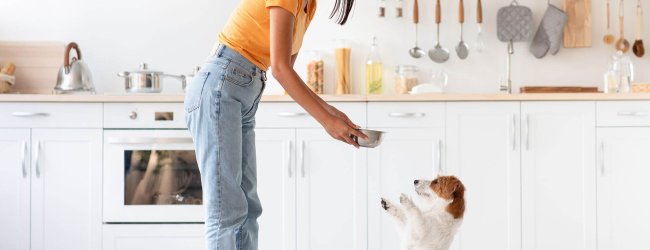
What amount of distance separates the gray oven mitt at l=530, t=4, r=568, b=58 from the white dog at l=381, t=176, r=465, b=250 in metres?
1.97

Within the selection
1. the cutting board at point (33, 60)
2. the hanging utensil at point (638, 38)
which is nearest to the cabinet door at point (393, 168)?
the hanging utensil at point (638, 38)

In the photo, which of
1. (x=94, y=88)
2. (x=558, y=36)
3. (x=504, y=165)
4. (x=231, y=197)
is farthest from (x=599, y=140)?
(x=94, y=88)

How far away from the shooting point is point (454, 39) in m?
4.09

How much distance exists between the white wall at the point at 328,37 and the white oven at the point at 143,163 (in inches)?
27.6

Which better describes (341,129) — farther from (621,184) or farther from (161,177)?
(621,184)

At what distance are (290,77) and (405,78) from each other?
7.43ft

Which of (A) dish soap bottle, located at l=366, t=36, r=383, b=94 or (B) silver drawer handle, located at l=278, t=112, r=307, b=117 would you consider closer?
(B) silver drawer handle, located at l=278, t=112, r=307, b=117

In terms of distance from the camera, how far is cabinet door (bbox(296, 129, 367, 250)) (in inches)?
136

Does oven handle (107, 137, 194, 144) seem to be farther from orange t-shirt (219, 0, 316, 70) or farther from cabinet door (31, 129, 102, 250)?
orange t-shirt (219, 0, 316, 70)

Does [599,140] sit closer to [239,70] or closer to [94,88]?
[239,70]

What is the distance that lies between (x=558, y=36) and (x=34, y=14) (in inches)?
114

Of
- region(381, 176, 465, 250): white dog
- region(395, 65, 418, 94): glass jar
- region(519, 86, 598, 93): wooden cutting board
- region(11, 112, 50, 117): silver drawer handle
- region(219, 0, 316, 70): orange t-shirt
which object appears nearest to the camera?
region(219, 0, 316, 70): orange t-shirt

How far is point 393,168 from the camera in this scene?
347cm

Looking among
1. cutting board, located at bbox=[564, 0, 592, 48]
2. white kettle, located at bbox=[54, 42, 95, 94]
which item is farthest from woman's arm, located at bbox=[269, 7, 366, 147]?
cutting board, located at bbox=[564, 0, 592, 48]
